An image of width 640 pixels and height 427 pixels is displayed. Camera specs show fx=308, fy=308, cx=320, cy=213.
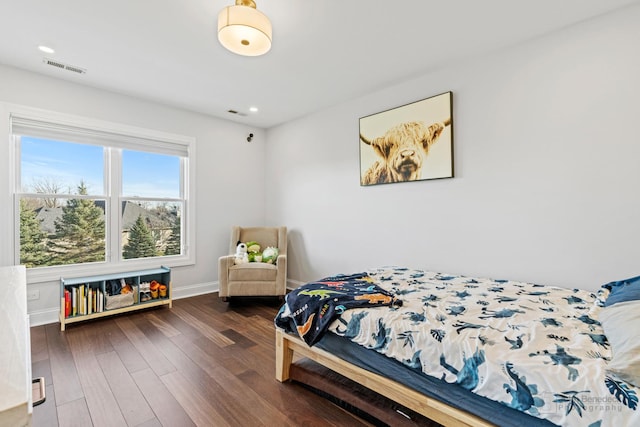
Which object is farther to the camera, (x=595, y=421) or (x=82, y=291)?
(x=82, y=291)

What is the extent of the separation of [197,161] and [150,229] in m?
1.07

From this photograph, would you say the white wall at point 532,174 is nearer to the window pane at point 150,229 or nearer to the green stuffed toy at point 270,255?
the green stuffed toy at point 270,255

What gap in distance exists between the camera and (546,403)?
3.55 feet

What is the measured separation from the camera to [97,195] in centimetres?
353

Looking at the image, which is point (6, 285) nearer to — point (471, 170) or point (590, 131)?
point (471, 170)

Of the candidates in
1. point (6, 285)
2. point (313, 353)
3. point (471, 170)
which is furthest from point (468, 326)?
point (6, 285)

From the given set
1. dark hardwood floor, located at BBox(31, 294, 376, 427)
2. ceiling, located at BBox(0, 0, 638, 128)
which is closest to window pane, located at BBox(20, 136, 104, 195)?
ceiling, located at BBox(0, 0, 638, 128)

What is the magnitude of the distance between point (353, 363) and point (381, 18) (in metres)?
2.30

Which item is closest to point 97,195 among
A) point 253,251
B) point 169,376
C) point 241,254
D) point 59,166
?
point 59,166

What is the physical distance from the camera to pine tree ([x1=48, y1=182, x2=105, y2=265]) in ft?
10.9

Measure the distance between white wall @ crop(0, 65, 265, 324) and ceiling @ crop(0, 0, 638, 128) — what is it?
18 cm

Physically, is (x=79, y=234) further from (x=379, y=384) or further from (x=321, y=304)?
(x=379, y=384)

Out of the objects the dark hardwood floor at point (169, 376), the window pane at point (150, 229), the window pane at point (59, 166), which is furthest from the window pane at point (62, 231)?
the dark hardwood floor at point (169, 376)

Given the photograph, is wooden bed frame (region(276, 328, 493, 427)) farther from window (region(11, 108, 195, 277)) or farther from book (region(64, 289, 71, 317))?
window (region(11, 108, 195, 277))
